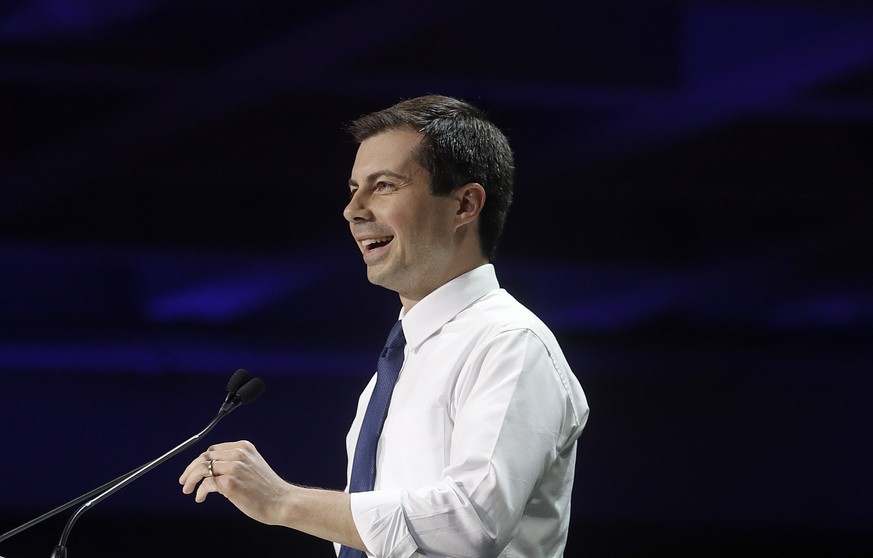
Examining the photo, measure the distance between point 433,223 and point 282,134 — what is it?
1.44m

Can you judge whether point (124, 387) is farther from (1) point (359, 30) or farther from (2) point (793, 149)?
(2) point (793, 149)

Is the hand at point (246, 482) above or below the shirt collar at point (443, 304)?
below

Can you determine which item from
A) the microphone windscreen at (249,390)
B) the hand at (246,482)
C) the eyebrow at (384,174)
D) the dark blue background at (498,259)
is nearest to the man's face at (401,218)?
the eyebrow at (384,174)

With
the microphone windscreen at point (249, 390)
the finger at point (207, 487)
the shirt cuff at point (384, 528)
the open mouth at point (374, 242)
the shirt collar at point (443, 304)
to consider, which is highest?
the open mouth at point (374, 242)

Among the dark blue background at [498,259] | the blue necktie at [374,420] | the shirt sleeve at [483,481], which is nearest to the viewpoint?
the shirt sleeve at [483,481]

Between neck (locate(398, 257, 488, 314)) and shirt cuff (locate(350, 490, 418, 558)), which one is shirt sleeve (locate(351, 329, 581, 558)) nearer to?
shirt cuff (locate(350, 490, 418, 558))

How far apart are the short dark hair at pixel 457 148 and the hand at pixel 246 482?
1.54 feet

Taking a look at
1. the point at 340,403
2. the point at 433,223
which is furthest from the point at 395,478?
the point at 340,403

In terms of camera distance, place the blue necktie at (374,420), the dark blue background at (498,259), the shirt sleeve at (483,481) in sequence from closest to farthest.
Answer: the shirt sleeve at (483,481), the blue necktie at (374,420), the dark blue background at (498,259)

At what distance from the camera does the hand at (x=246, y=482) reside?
1224 mm

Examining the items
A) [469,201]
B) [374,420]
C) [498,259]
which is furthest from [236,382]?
[498,259]

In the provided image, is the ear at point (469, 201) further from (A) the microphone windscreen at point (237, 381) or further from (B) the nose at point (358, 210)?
(A) the microphone windscreen at point (237, 381)

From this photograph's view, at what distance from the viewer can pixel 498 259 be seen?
284 cm

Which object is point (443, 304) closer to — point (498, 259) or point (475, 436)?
point (475, 436)
